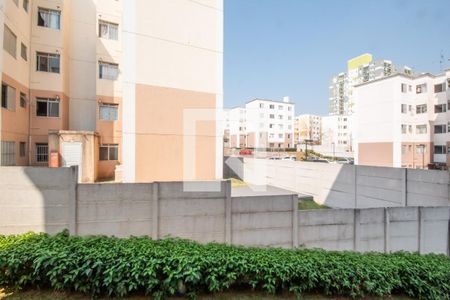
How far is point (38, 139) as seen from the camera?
12.5 metres

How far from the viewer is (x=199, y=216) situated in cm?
544

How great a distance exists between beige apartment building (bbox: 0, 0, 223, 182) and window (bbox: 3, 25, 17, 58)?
0.14 ft

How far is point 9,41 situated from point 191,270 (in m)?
12.8

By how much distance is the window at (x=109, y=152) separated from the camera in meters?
14.0

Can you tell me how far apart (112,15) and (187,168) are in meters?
11.1

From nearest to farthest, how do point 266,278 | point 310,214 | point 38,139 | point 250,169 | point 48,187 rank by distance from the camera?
point 266,278 < point 48,187 < point 310,214 < point 38,139 < point 250,169

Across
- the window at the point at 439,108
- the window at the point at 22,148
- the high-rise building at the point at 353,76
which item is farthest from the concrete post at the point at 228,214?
the high-rise building at the point at 353,76

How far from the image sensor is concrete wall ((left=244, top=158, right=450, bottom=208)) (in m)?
7.84

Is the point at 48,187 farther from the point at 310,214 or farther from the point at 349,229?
the point at 349,229

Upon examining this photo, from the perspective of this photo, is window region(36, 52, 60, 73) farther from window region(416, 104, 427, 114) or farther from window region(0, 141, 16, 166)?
window region(416, 104, 427, 114)

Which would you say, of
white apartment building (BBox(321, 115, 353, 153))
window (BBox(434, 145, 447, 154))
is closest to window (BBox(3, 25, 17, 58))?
window (BBox(434, 145, 447, 154))

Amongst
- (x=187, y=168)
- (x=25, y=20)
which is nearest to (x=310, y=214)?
(x=187, y=168)

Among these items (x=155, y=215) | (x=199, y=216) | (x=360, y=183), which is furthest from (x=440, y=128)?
(x=155, y=215)

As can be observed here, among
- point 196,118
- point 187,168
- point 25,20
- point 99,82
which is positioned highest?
point 25,20
